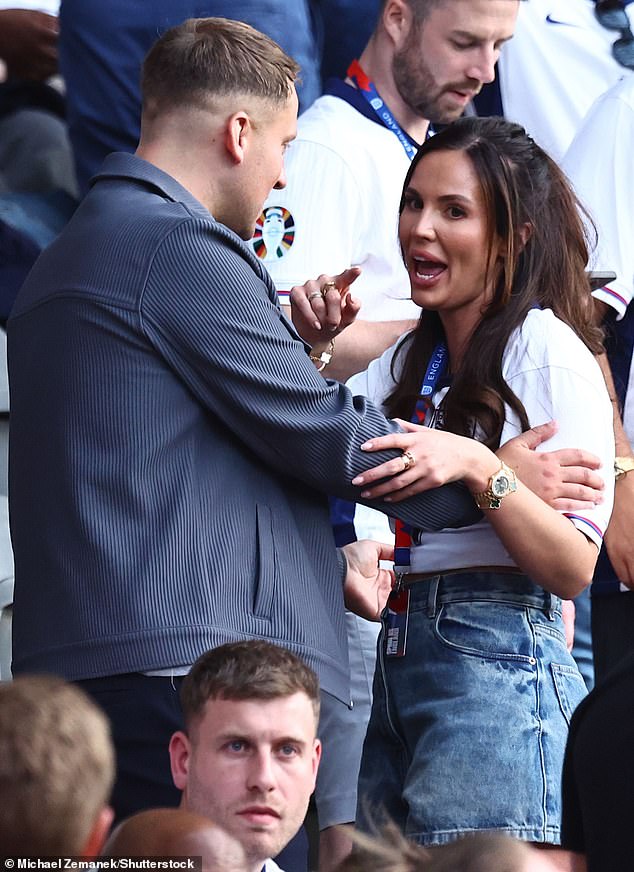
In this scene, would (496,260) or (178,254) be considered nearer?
(178,254)

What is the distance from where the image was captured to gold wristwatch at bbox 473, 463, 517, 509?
9.49 feet

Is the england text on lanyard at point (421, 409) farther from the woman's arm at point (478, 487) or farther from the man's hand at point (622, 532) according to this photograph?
the man's hand at point (622, 532)

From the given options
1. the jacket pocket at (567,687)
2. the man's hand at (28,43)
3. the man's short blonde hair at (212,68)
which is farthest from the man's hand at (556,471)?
the man's hand at (28,43)

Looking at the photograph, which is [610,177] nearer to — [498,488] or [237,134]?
[237,134]

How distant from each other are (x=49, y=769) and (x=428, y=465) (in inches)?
52.7

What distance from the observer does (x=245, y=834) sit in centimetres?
256

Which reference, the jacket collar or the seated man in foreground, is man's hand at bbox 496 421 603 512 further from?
the jacket collar

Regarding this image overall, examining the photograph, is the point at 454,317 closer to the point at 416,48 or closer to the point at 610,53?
the point at 416,48

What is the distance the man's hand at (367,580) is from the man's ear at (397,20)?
1.90 metres

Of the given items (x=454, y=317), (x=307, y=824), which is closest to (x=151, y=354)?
(x=454, y=317)

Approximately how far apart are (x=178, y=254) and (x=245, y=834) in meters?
1.04

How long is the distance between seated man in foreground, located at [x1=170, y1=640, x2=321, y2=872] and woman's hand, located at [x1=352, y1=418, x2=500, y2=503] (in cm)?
39

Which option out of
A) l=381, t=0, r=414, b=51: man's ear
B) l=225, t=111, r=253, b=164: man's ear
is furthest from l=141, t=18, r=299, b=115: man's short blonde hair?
l=381, t=0, r=414, b=51: man's ear

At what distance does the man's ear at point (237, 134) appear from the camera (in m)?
3.19
